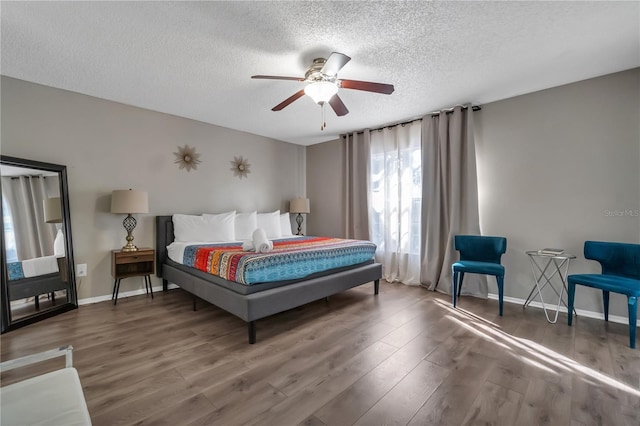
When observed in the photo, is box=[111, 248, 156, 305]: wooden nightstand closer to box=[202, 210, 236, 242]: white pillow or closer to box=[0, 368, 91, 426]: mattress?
box=[202, 210, 236, 242]: white pillow

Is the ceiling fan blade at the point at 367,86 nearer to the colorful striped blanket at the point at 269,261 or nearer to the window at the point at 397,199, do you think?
the colorful striped blanket at the point at 269,261

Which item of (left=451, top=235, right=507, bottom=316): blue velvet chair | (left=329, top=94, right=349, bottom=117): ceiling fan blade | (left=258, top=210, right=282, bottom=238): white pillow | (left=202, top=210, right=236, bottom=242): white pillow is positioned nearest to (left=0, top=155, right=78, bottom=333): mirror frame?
(left=202, top=210, right=236, bottom=242): white pillow

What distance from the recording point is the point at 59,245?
9.90 ft

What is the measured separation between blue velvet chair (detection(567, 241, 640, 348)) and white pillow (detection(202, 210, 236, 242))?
4040 mm

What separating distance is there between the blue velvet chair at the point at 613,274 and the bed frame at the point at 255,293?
203cm

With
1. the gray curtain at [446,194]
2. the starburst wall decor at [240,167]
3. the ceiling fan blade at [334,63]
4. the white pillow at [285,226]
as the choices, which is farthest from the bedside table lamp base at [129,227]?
the gray curtain at [446,194]

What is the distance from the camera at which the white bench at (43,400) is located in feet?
3.11

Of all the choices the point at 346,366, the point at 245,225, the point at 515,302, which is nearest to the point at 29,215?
the point at 245,225

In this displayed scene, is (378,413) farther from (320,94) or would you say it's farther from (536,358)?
(320,94)

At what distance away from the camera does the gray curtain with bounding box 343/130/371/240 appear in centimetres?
470

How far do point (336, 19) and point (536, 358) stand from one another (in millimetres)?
2939

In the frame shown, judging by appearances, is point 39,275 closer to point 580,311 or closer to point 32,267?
point 32,267

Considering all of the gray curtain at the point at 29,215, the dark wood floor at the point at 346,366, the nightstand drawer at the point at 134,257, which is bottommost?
the dark wood floor at the point at 346,366

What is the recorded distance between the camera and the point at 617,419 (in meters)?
1.46
